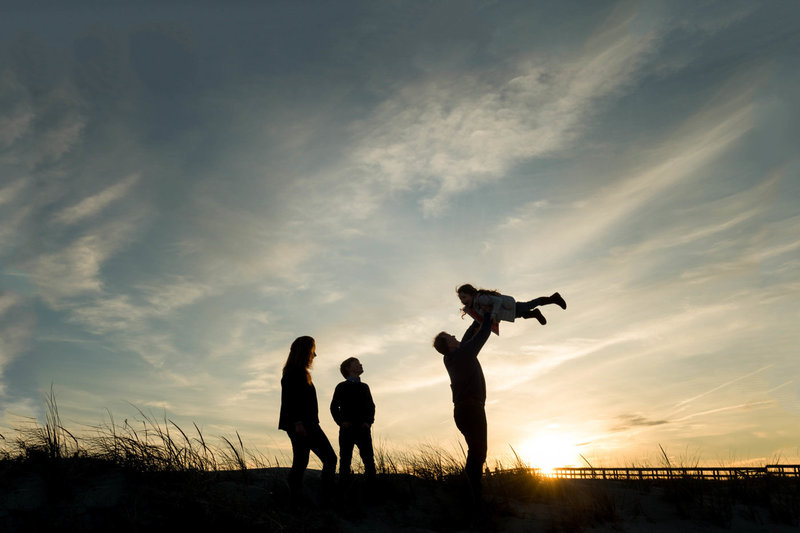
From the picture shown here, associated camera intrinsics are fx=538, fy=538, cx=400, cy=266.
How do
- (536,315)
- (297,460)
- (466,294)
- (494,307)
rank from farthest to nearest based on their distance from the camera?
(536,315) < (466,294) < (494,307) < (297,460)

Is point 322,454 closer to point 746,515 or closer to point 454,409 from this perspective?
point 454,409

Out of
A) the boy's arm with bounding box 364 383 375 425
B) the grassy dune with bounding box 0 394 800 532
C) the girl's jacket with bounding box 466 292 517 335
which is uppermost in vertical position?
the girl's jacket with bounding box 466 292 517 335

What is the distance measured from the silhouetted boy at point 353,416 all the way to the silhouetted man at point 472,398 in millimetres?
1235

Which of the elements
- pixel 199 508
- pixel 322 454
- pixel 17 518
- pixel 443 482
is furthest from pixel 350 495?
pixel 17 518

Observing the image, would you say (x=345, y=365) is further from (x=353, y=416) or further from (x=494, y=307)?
(x=494, y=307)

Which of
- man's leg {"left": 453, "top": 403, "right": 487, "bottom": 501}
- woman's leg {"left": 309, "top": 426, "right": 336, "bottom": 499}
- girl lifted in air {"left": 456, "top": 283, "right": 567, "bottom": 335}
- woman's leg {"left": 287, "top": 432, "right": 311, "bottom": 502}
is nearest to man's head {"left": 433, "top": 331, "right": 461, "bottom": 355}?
girl lifted in air {"left": 456, "top": 283, "right": 567, "bottom": 335}

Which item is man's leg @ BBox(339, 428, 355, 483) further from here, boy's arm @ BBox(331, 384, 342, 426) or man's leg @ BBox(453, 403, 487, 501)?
man's leg @ BBox(453, 403, 487, 501)

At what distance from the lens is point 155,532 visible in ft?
18.9

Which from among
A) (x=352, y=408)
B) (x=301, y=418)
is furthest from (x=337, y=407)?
(x=301, y=418)

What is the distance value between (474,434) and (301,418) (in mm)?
2238

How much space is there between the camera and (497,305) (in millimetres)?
8281

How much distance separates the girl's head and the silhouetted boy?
2.07 m

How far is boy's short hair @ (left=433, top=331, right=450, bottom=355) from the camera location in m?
7.45

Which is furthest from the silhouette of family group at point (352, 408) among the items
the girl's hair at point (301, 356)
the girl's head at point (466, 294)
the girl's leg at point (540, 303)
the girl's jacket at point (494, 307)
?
the girl's leg at point (540, 303)
